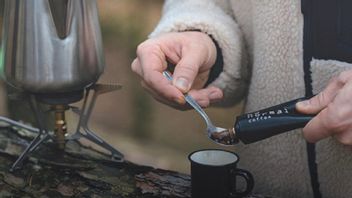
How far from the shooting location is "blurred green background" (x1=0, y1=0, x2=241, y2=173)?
2443 millimetres

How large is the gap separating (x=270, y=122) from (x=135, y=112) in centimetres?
193

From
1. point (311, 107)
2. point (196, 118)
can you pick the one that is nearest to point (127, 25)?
point (196, 118)

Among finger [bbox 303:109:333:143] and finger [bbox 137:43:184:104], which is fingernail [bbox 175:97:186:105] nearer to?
finger [bbox 137:43:184:104]

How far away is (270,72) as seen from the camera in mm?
783

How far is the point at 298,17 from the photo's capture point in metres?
0.74

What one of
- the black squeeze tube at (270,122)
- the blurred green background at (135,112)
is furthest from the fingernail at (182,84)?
the blurred green background at (135,112)

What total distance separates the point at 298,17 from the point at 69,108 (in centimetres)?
32

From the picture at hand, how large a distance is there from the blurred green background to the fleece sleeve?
4.98ft

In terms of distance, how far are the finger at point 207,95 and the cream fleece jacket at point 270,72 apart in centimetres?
4

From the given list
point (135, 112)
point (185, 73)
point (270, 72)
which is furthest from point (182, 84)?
point (135, 112)

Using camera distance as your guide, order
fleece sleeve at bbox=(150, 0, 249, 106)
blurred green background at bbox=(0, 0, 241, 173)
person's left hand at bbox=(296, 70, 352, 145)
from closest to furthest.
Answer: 1. person's left hand at bbox=(296, 70, 352, 145)
2. fleece sleeve at bbox=(150, 0, 249, 106)
3. blurred green background at bbox=(0, 0, 241, 173)

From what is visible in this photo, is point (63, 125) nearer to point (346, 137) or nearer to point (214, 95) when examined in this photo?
point (214, 95)

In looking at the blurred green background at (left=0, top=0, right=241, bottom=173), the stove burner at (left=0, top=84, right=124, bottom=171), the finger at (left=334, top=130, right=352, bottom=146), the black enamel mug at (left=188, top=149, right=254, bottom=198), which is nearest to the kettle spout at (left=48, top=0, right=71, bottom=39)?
the stove burner at (left=0, top=84, right=124, bottom=171)

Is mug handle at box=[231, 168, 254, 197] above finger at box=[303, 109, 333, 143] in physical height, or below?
below
